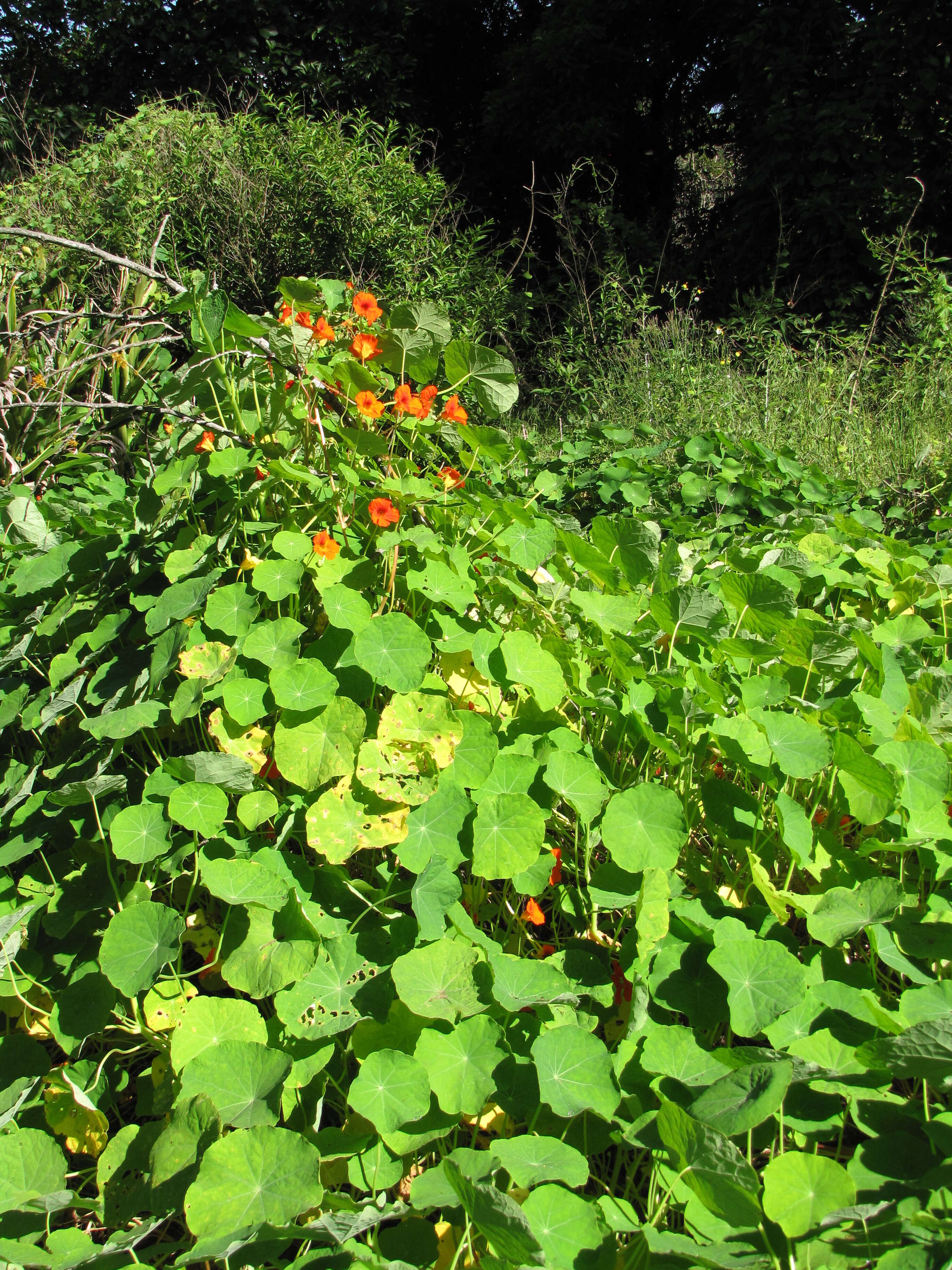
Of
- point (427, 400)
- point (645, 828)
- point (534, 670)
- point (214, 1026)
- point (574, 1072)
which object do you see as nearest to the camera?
point (574, 1072)

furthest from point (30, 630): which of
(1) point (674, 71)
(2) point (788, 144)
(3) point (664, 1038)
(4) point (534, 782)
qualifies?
(1) point (674, 71)

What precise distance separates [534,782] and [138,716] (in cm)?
66

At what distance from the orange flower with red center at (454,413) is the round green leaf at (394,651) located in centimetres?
55

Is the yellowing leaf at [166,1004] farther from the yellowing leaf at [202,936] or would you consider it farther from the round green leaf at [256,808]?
the round green leaf at [256,808]

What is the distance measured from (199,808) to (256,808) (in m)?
0.08

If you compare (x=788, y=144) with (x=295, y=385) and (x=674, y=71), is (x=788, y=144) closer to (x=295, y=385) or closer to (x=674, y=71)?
(x=674, y=71)

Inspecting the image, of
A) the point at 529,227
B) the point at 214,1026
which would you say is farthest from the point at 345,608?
the point at 529,227

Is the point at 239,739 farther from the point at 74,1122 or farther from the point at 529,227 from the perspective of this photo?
the point at 529,227

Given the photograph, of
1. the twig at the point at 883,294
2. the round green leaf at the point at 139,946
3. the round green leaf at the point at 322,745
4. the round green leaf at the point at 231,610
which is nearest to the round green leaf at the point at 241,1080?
the round green leaf at the point at 139,946

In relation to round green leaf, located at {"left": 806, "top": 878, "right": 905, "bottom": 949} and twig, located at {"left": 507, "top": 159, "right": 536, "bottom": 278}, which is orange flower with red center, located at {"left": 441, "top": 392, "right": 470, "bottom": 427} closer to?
round green leaf, located at {"left": 806, "top": 878, "right": 905, "bottom": 949}

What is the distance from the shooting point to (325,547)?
1.44 metres

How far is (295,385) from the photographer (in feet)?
5.37

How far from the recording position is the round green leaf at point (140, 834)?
1201mm

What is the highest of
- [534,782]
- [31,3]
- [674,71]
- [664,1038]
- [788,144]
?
[31,3]
